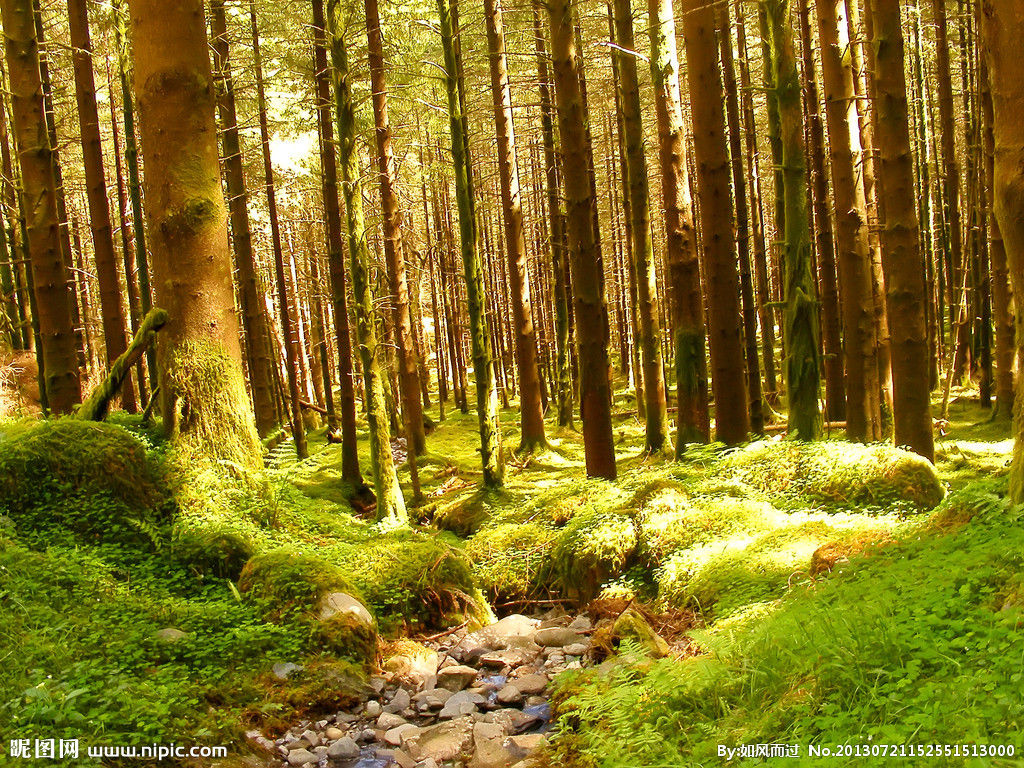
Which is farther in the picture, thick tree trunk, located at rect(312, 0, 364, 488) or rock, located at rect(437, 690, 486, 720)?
thick tree trunk, located at rect(312, 0, 364, 488)

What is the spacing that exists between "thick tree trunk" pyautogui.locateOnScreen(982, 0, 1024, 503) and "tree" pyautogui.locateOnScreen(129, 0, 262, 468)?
5930 millimetres

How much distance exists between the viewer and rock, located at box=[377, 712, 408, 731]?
4.88 metres

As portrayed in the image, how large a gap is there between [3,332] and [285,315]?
6.43 metres

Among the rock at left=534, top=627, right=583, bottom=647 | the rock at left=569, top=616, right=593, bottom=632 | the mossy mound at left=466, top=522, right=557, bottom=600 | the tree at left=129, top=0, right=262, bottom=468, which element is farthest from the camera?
the mossy mound at left=466, top=522, right=557, bottom=600

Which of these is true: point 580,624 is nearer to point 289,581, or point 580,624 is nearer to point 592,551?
point 592,551

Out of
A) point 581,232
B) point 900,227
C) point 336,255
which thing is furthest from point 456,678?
point 336,255

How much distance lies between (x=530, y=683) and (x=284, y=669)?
172 cm

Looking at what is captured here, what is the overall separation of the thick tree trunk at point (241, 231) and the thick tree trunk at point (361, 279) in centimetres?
420

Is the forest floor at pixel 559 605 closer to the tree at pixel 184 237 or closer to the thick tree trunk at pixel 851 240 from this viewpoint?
the tree at pixel 184 237

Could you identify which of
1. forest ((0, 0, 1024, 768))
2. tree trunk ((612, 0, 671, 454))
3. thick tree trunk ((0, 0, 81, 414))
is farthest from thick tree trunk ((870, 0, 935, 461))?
thick tree trunk ((0, 0, 81, 414))

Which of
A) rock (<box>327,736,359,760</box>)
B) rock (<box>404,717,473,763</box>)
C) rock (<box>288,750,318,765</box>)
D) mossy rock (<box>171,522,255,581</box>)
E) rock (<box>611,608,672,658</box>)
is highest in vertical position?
mossy rock (<box>171,522,255,581</box>)

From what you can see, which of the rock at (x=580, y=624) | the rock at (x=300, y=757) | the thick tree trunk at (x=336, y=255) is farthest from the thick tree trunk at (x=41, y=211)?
the rock at (x=580, y=624)

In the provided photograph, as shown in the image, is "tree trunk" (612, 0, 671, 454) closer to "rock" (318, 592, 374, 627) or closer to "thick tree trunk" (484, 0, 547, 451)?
"thick tree trunk" (484, 0, 547, 451)

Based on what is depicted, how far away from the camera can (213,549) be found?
5945mm
